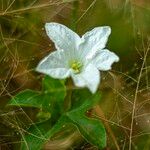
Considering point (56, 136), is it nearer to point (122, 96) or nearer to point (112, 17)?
point (122, 96)

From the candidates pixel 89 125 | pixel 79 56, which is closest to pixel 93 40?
pixel 79 56

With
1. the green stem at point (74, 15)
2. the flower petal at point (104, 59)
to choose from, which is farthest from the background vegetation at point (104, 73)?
the flower petal at point (104, 59)

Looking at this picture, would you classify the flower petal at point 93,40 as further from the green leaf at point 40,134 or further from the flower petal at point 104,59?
the green leaf at point 40,134

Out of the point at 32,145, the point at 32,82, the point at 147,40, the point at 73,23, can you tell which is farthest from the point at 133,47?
the point at 32,145

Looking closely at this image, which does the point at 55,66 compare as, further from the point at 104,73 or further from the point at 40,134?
the point at 104,73

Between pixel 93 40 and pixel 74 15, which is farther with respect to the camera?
pixel 74 15

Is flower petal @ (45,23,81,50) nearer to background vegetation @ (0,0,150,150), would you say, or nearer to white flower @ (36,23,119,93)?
white flower @ (36,23,119,93)

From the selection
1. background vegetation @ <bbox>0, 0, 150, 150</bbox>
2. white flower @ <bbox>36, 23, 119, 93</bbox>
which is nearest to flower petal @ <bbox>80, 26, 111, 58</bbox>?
white flower @ <bbox>36, 23, 119, 93</bbox>
